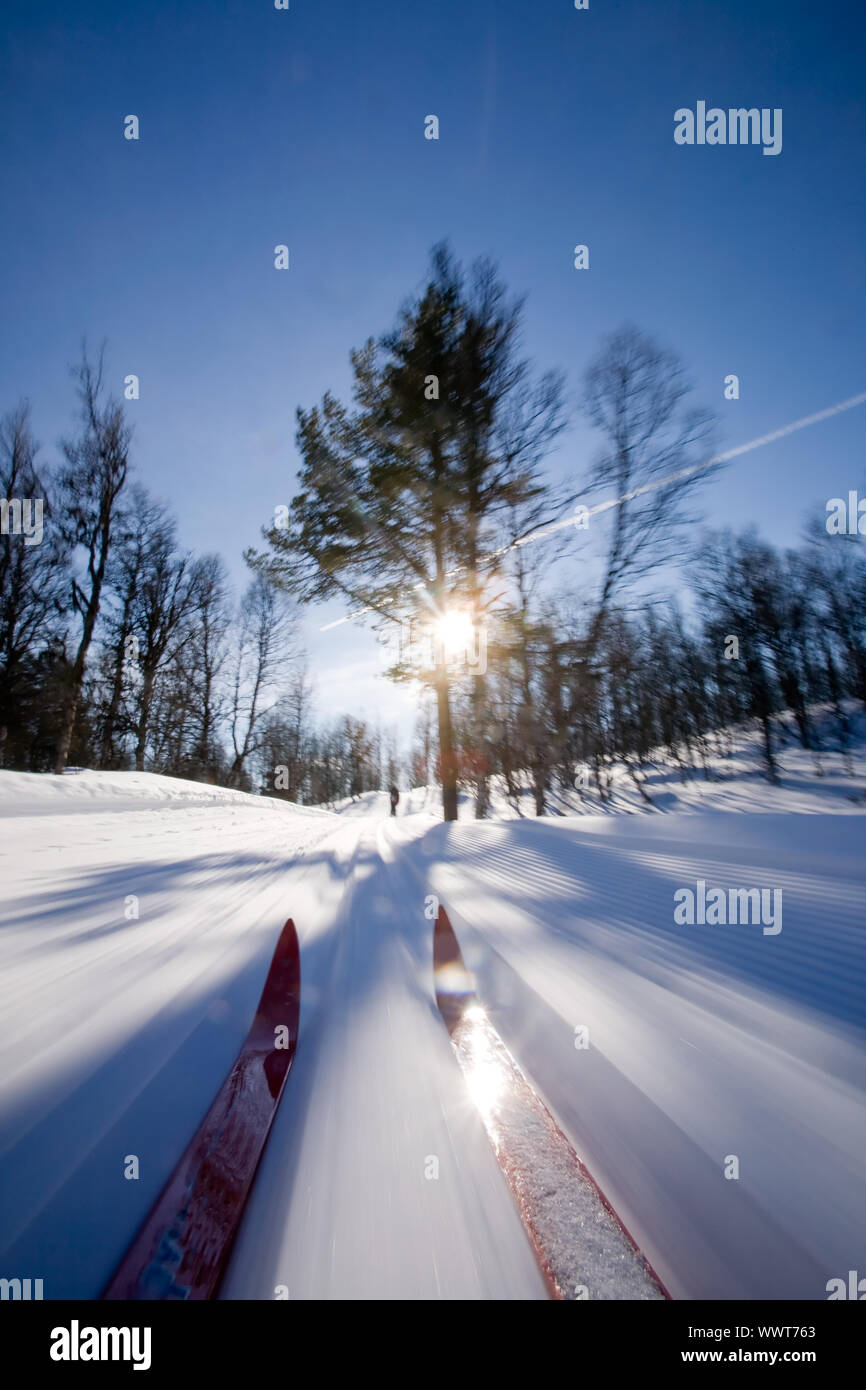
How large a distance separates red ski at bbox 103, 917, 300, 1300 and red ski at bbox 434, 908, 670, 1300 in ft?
1.94

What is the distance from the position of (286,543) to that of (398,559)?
2.45 m

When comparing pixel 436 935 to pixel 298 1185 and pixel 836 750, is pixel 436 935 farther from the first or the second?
pixel 836 750

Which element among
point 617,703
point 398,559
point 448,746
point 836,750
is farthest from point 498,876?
point 836,750

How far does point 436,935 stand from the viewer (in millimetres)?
2535

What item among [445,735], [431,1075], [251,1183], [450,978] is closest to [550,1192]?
[431,1075]

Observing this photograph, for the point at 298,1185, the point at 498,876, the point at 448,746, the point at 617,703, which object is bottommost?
the point at 498,876

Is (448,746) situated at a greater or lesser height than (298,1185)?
greater

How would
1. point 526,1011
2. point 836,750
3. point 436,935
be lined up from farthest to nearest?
point 836,750
point 436,935
point 526,1011

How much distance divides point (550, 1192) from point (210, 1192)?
74 cm

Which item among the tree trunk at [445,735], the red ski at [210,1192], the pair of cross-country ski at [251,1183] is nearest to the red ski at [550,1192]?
the pair of cross-country ski at [251,1183]

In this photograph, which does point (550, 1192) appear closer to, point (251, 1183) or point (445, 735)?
point (251, 1183)

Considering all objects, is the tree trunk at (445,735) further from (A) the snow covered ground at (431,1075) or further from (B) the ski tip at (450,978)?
(B) the ski tip at (450,978)

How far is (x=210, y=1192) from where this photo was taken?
97 cm
